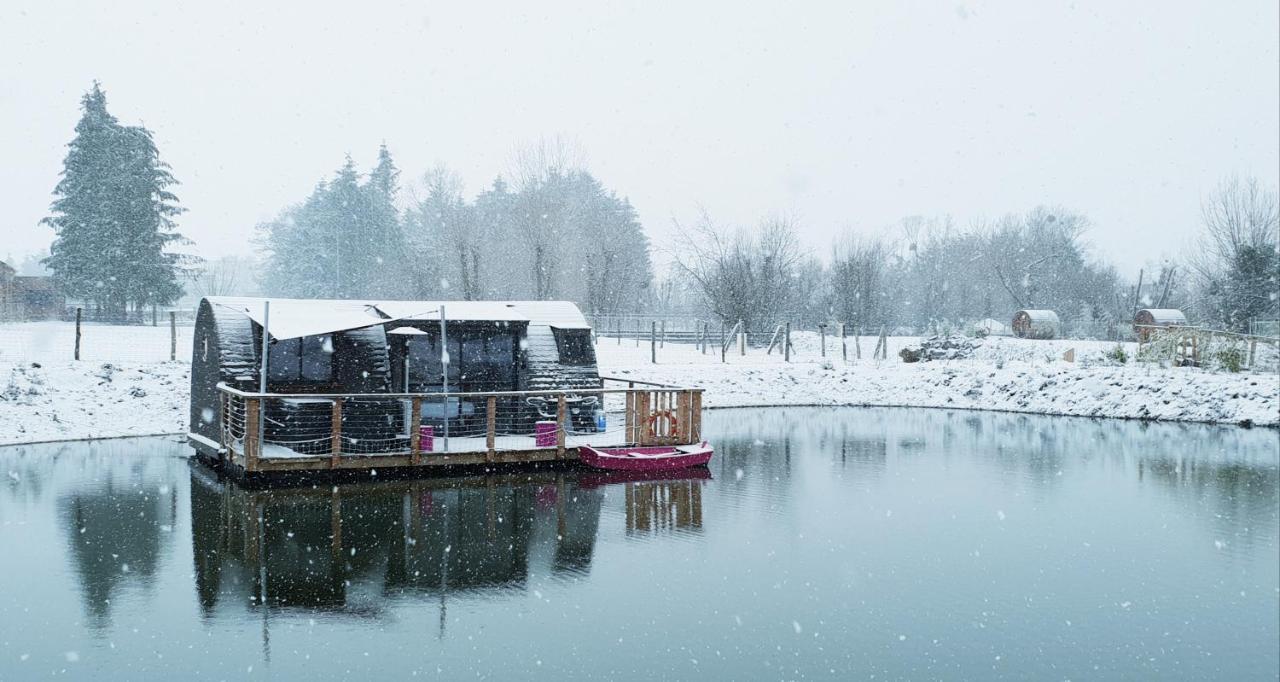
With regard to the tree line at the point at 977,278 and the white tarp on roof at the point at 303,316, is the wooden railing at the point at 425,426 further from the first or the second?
the tree line at the point at 977,278

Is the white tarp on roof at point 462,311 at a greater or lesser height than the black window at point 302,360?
greater

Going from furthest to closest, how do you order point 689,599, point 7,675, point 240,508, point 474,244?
point 474,244, point 240,508, point 689,599, point 7,675

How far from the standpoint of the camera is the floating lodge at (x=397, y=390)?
44.9ft

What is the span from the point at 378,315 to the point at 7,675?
33.8ft

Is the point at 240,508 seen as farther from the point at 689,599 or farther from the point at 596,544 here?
the point at 689,599

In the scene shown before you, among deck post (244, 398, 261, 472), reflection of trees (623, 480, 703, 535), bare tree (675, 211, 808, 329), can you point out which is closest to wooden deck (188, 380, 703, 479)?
deck post (244, 398, 261, 472)

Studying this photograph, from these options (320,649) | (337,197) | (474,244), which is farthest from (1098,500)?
(337,197)

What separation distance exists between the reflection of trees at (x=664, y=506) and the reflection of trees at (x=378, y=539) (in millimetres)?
503

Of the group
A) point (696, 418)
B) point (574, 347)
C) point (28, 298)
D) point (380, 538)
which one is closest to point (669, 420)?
point (696, 418)

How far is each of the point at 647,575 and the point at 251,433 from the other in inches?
269

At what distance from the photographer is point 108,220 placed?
3909 cm

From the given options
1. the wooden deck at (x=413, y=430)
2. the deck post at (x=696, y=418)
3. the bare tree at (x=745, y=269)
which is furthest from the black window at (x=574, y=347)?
the bare tree at (x=745, y=269)

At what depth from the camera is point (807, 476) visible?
1455cm

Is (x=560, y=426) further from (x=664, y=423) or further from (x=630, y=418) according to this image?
(x=664, y=423)
